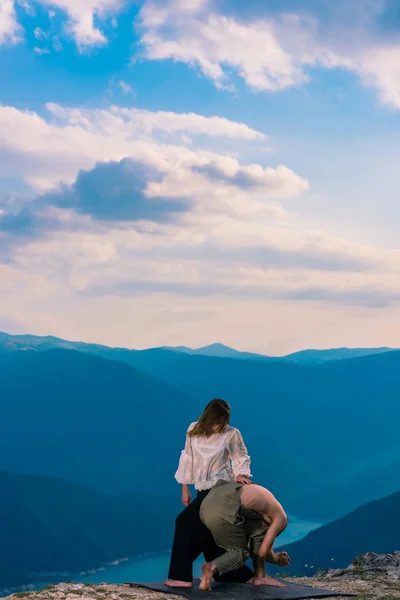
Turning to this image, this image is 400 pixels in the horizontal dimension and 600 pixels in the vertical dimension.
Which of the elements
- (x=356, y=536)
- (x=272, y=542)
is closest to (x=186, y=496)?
(x=272, y=542)

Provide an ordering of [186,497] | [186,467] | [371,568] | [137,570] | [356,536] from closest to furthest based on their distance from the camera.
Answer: [186,467] < [186,497] < [371,568] < [356,536] < [137,570]

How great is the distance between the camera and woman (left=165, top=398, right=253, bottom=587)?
28.0 ft

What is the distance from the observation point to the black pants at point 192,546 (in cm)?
852

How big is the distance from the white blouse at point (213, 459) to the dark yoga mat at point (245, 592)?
1.20 m

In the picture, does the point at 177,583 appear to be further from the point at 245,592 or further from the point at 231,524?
the point at 231,524

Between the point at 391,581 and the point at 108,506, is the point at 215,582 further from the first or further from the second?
the point at 108,506

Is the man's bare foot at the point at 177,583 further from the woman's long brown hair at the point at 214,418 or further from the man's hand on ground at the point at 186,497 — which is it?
the woman's long brown hair at the point at 214,418

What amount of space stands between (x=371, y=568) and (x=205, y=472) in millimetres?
5106

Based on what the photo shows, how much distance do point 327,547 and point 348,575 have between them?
12208 centimetres

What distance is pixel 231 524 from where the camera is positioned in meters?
8.17

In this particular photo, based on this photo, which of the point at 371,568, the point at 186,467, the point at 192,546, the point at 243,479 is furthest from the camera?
the point at 371,568

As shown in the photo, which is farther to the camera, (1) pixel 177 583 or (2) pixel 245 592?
(1) pixel 177 583

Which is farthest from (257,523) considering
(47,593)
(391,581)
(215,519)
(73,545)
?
(73,545)

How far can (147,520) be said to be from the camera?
164 meters
